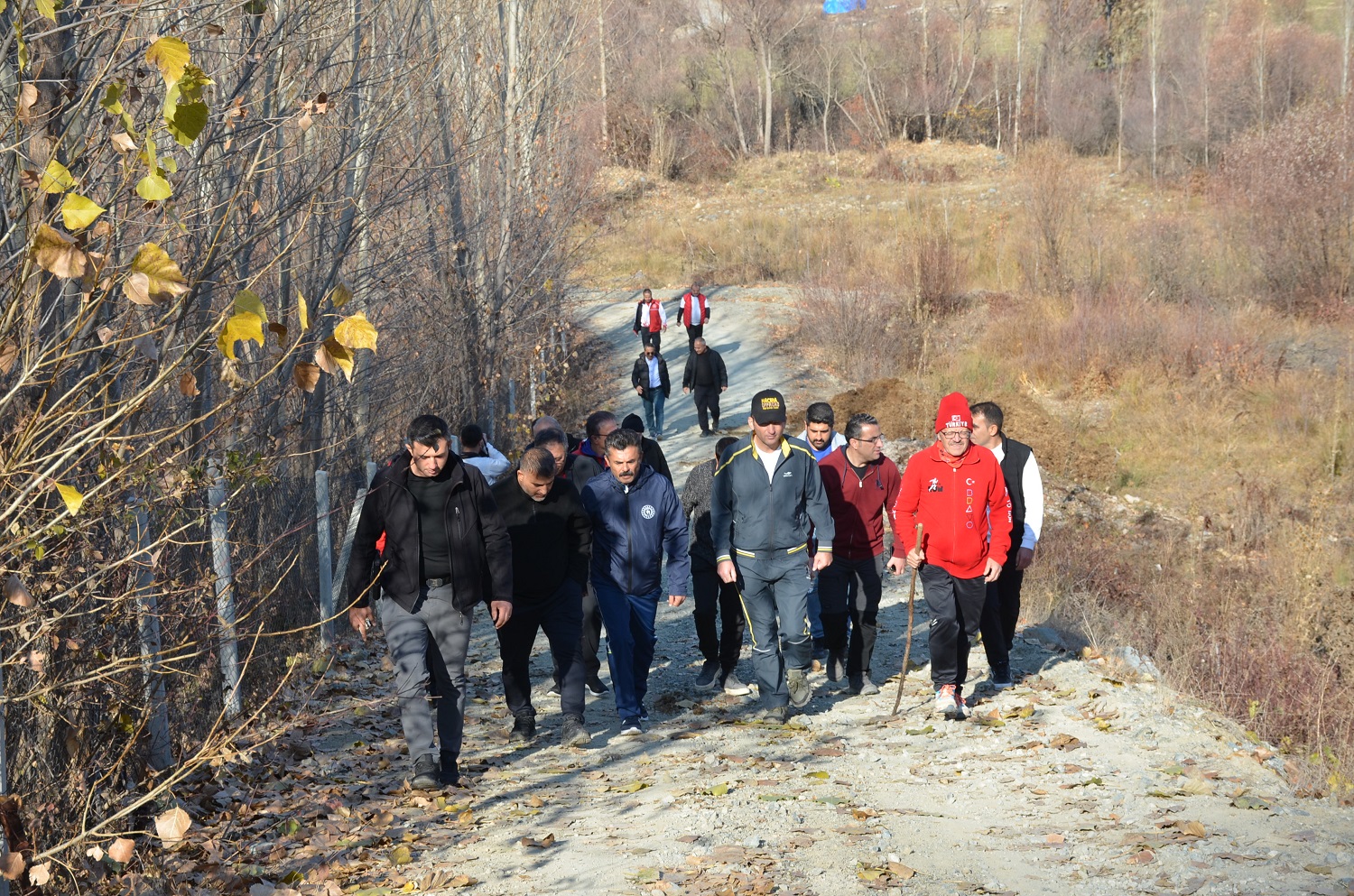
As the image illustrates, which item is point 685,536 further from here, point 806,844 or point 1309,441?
point 1309,441

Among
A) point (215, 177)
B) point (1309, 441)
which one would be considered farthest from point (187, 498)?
point (1309, 441)

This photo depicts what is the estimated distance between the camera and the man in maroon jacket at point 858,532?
29.1 ft

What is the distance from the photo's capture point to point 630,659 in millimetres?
8250

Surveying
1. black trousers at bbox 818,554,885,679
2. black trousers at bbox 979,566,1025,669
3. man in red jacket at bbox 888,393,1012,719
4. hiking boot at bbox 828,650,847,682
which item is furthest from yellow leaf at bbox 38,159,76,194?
hiking boot at bbox 828,650,847,682

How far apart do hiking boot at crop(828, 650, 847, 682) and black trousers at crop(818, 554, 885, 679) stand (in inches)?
2.0

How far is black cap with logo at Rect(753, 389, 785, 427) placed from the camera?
806 cm

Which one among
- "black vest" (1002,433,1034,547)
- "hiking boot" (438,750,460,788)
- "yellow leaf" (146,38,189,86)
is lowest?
"hiking boot" (438,750,460,788)

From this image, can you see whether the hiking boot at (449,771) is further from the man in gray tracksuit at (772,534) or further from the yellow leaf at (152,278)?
the yellow leaf at (152,278)

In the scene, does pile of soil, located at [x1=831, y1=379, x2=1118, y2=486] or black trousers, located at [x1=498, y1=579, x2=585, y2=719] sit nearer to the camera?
black trousers, located at [x1=498, y1=579, x2=585, y2=719]

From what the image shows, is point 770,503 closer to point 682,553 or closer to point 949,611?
point 682,553

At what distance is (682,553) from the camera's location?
819 centimetres

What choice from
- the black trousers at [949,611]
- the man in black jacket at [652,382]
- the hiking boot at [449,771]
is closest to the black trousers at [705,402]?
the man in black jacket at [652,382]

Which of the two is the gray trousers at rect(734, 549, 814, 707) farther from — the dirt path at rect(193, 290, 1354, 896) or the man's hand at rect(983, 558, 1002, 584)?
the man's hand at rect(983, 558, 1002, 584)

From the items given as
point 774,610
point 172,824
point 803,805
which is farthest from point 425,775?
point 172,824
